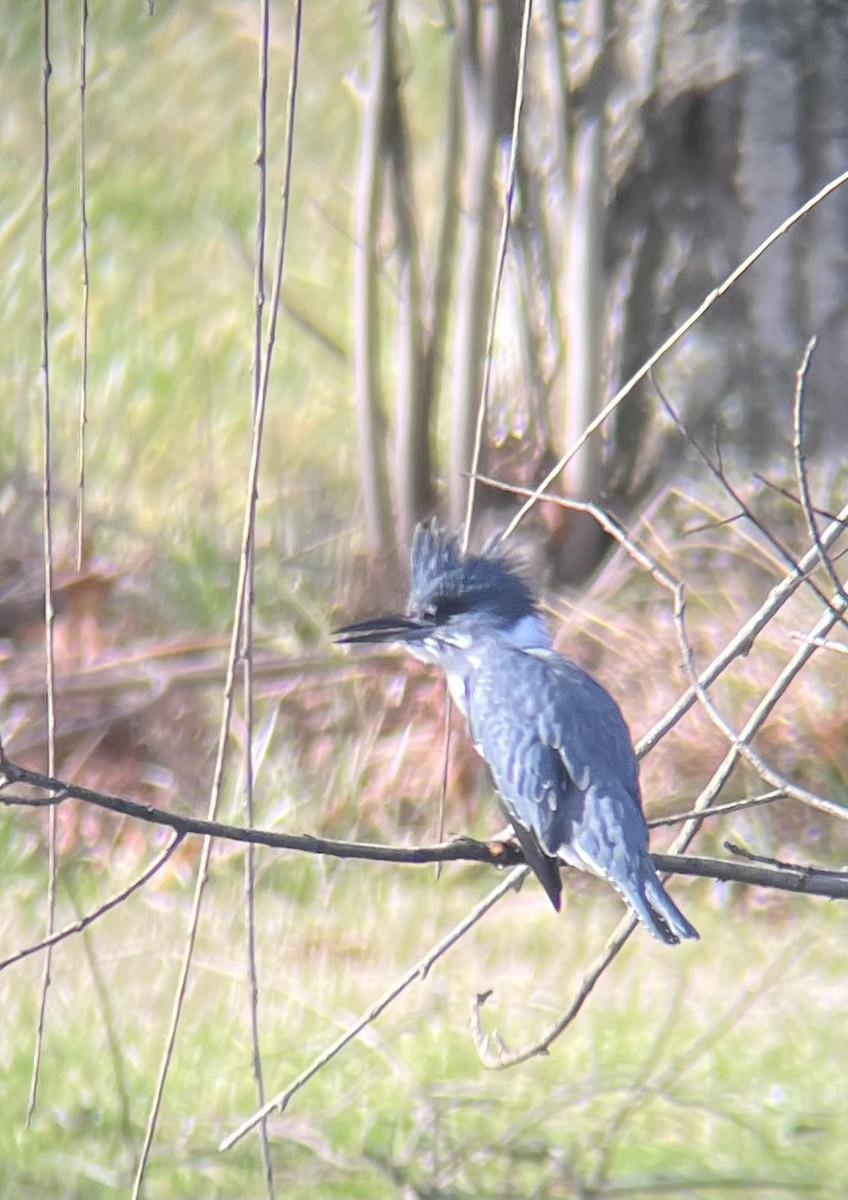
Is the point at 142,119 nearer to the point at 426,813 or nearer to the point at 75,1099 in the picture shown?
the point at 426,813

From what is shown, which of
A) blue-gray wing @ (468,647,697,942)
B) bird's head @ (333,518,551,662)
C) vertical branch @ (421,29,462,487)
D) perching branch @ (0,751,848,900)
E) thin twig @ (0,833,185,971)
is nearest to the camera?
perching branch @ (0,751,848,900)

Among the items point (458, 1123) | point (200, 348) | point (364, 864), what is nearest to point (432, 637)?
point (458, 1123)

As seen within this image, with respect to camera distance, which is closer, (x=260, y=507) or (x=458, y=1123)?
(x=458, y=1123)

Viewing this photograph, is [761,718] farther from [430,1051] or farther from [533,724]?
[430,1051]

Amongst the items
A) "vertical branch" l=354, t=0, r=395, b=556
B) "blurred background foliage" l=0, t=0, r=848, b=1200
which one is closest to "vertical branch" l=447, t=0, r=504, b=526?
"blurred background foliage" l=0, t=0, r=848, b=1200

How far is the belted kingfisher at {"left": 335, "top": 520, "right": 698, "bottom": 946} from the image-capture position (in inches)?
88.9

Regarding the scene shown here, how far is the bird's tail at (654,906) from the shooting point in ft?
6.87

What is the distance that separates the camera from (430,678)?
15.1ft

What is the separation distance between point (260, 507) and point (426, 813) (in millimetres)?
1411

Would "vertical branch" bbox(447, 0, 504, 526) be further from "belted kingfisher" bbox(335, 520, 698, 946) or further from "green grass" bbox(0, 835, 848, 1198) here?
"belted kingfisher" bbox(335, 520, 698, 946)

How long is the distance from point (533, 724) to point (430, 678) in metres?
2.14

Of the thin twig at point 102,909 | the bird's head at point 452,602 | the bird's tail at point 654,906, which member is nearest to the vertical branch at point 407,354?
the bird's head at point 452,602

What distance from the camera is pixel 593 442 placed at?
4.70 m

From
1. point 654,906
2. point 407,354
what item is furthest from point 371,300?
point 654,906
